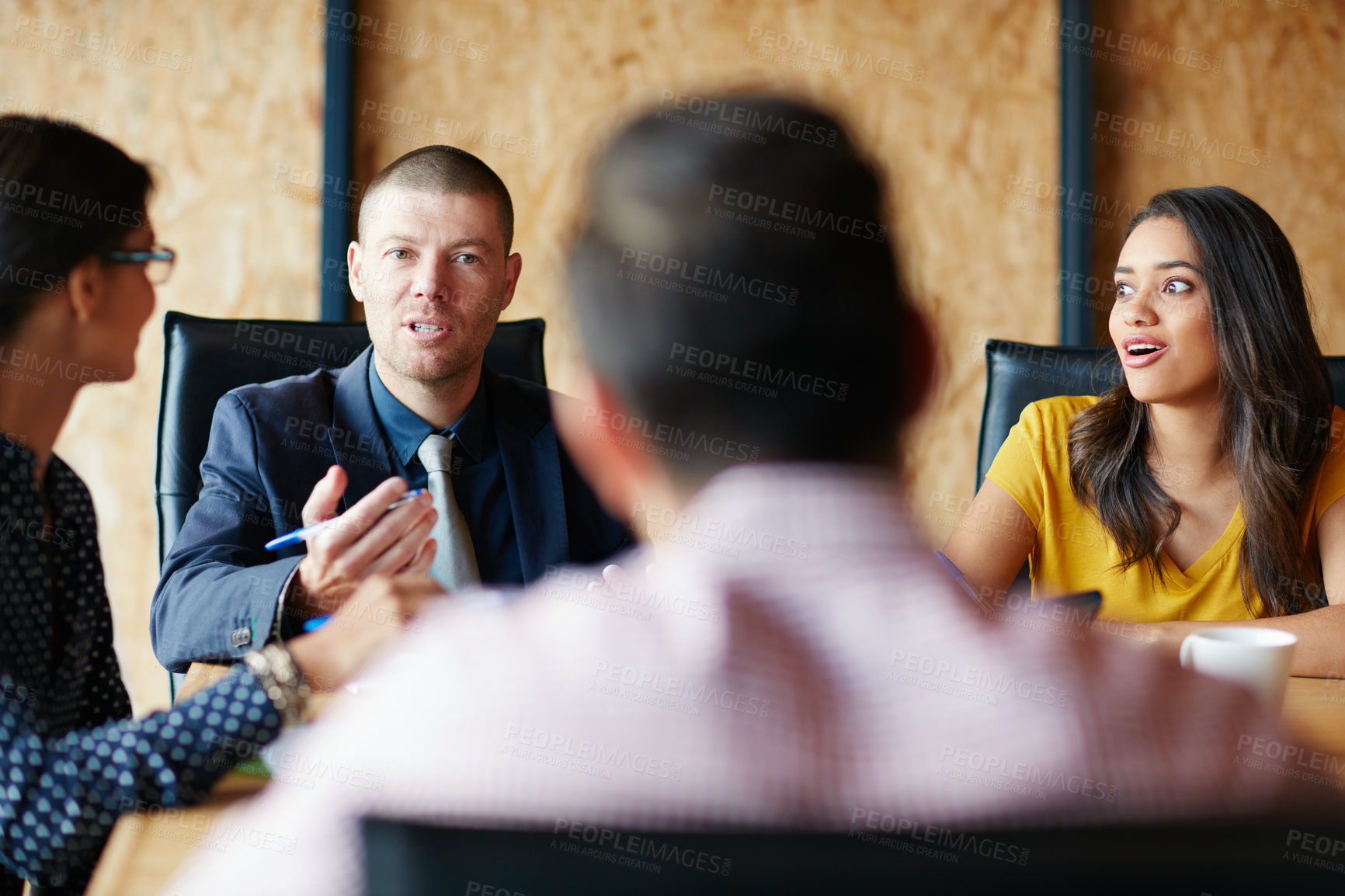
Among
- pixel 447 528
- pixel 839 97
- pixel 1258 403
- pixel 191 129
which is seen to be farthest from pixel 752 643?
pixel 191 129

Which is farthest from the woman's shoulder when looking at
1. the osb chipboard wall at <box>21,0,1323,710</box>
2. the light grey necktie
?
the light grey necktie

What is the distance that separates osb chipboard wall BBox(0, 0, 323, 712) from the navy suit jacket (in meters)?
1.28

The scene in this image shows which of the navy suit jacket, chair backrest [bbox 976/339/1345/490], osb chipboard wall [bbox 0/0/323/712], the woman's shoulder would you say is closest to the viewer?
the navy suit jacket

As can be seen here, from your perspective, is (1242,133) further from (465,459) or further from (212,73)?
(212,73)

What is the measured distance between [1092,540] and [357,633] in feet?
4.37

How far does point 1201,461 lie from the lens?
1728 millimetres

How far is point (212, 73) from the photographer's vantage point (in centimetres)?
277

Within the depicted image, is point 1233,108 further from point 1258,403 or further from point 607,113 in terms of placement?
point 607,113

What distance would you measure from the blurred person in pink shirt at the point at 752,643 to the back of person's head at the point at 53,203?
0.69m

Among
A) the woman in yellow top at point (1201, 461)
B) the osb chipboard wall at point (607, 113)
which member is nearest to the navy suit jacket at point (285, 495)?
the woman in yellow top at point (1201, 461)

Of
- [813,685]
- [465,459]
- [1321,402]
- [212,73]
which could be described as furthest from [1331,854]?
[212,73]

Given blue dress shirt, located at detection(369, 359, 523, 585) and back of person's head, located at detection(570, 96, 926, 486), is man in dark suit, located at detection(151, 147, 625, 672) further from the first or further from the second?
back of person's head, located at detection(570, 96, 926, 486)

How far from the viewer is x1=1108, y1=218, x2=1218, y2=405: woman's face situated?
1.64 metres

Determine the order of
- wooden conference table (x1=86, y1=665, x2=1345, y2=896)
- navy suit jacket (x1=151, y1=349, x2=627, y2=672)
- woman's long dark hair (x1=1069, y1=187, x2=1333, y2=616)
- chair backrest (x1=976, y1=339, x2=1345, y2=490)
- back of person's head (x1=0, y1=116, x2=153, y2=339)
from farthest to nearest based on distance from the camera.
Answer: chair backrest (x1=976, y1=339, x2=1345, y2=490)
woman's long dark hair (x1=1069, y1=187, x2=1333, y2=616)
navy suit jacket (x1=151, y1=349, x2=627, y2=672)
back of person's head (x1=0, y1=116, x2=153, y2=339)
wooden conference table (x1=86, y1=665, x2=1345, y2=896)
